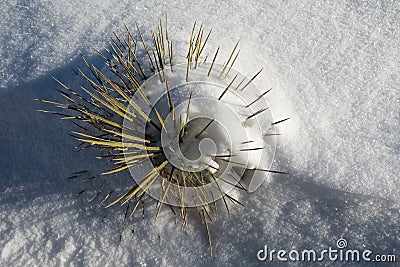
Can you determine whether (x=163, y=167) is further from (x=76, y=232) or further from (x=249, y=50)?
(x=249, y=50)

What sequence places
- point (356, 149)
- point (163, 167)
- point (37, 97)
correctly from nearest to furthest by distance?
point (163, 167) → point (356, 149) → point (37, 97)

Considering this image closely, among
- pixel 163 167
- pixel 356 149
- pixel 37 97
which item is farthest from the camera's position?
pixel 37 97

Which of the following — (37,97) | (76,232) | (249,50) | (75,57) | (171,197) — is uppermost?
(249,50)

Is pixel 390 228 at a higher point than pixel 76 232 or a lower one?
higher

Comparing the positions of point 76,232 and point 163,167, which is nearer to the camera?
point 163,167

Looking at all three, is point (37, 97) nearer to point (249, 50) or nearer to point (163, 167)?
point (163, 167)

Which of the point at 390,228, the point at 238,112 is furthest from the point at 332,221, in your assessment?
the point at 238,112

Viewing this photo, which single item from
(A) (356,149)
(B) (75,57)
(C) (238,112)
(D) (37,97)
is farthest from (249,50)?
(D) (37,97)
